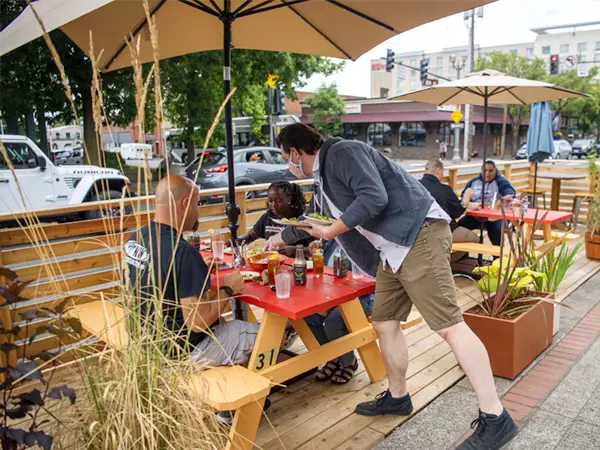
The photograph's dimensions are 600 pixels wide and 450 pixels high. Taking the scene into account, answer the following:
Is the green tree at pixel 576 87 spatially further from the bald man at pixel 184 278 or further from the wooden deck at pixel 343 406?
the bald man at pixel 184 278

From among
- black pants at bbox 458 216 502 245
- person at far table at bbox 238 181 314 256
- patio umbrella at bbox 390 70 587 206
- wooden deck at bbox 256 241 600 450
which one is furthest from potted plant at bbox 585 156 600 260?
person at far table at bbox 238 181 314 256

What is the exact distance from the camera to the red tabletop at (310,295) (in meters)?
2.51

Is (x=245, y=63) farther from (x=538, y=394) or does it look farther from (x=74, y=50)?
(x=538, y=394)

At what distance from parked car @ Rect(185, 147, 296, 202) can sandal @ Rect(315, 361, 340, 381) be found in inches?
326

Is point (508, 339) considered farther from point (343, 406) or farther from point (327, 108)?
point (327, 108)

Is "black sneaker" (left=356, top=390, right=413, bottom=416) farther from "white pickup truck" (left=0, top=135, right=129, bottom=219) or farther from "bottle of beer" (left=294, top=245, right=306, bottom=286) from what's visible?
"white pickup truck" (left=0, top=135, right=129, bottom=219)

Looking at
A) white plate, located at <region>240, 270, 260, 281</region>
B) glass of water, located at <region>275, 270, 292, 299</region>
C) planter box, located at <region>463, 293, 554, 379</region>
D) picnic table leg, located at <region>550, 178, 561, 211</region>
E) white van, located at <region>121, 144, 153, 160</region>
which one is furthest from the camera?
picnic table leg, located at <region>550, 178, 561, 211</region>

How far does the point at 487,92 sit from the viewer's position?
21.2ft

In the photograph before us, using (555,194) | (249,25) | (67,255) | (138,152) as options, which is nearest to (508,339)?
(138,152)

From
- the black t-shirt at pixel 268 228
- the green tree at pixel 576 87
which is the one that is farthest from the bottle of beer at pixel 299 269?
the green tree at pixel 576 87

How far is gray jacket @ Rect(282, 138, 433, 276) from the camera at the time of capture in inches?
99.7

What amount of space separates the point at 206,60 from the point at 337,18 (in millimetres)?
9833

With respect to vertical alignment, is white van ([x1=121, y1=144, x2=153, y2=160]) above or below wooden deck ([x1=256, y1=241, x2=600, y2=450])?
above

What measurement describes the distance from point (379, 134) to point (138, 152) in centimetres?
4385
